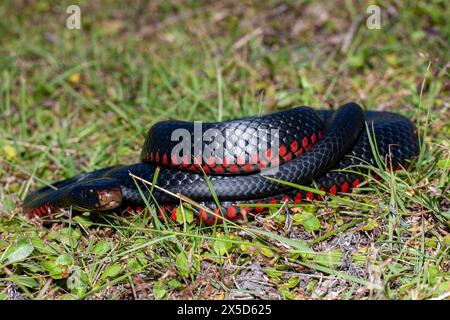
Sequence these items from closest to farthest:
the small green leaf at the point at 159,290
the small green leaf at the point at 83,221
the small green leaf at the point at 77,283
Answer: the small green leaf at the point at 159,290 → the small green leaf at the point at 77,283 → the small green leaf at the point at 83,221

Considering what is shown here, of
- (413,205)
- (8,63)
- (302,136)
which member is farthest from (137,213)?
(8,63)

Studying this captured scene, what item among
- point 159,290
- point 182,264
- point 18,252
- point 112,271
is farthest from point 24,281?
point 182,264

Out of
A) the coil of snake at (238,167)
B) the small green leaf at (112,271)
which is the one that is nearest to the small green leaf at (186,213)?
the coil of snake at (238,167)

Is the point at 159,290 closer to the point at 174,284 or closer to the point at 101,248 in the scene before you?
the point at 174,284

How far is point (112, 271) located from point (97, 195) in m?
0.72

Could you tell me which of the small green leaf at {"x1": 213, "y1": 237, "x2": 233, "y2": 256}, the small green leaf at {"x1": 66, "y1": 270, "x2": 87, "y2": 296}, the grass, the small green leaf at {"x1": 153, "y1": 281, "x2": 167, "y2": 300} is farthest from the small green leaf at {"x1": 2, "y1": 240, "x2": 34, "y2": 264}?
the small green leaf at {"x1": 213, "y1": 237, "x2": 233, "y2": 256}

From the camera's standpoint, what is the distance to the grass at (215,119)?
12.8 ft

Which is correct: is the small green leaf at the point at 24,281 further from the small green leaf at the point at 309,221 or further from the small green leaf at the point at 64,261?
the small green leaf at the point at 309,221

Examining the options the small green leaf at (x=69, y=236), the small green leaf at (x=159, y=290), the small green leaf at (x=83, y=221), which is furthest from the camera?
the small green leaf at (x=83, y=221)

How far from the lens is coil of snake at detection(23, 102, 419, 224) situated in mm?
4402

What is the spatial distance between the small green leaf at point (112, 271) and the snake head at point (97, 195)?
600 mm

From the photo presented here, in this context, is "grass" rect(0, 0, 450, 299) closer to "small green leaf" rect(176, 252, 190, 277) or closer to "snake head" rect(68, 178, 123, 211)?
"small green leaf" rect(176, 252, 190, 277)

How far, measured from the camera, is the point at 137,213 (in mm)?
4590

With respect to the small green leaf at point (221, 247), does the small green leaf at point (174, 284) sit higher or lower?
lower
